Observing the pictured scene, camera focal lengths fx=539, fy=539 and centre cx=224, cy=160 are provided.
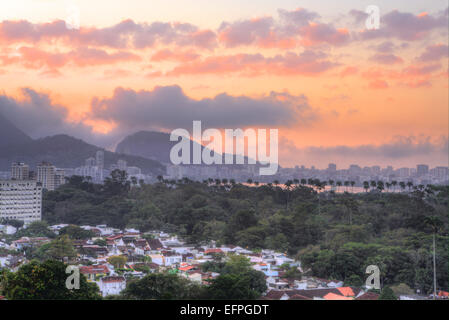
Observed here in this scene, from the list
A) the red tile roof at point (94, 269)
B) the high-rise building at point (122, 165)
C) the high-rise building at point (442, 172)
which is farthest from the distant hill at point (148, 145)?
the red tile roof at point (94, 269)

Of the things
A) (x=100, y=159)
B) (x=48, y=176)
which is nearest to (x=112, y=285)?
(x=48, y=176)

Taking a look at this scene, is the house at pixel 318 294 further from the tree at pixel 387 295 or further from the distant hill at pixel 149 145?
the distant hill at pixel 149 145

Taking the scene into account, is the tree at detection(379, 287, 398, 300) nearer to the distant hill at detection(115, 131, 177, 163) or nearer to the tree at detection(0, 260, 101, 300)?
the tree at detection(0, 260, 101, 300)


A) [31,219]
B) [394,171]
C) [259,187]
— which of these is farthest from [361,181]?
[31,219]

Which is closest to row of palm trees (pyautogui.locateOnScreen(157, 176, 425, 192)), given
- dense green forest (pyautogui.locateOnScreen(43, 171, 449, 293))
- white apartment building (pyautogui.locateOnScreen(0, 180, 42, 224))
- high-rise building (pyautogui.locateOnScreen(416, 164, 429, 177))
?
dense green forest (pyautogui.locateOnScreen(43, 171, 449, 293))

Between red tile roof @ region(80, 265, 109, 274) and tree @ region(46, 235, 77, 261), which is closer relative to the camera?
red tile roof @ region(80, 265, 109, 274)

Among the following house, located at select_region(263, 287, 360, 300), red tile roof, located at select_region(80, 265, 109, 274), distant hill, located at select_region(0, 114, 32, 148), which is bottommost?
house, located at select_region(263, 287, 360, 300)

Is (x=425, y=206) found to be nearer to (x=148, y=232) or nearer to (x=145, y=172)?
(x=148, y=232)
